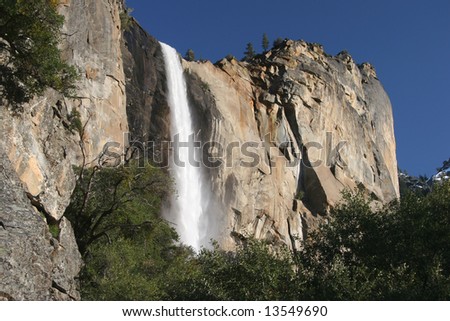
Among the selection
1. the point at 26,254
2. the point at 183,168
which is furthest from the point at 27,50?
the point at 183,168

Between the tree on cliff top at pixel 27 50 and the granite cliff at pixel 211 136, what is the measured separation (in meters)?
0.79

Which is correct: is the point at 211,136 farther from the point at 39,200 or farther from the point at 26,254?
the point at 26,254

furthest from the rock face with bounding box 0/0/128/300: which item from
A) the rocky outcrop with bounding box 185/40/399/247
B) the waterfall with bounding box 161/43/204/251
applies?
the rocky outcrop with bounding box 185/40/399/247

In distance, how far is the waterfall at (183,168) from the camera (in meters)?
38.5

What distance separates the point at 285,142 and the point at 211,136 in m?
9.19

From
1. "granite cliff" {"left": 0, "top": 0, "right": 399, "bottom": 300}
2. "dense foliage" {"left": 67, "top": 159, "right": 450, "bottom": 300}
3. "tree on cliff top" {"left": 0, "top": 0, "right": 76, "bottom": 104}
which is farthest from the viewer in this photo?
"tree on cliff top" {"left": 0, "top": 0, "right": 76, "bottom": 104}

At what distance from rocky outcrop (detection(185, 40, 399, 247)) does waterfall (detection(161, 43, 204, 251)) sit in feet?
5.11

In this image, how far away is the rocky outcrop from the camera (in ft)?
137

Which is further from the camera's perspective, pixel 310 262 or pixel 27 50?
pixel 27 50

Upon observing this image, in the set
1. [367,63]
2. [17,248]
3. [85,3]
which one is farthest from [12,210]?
[367,63]

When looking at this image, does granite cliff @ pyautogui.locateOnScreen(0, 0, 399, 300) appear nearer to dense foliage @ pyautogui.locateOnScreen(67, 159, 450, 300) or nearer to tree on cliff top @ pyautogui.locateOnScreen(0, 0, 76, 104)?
tree on cliff top @ pyautogui.locateOnScreen(0, 0, 76, 104)

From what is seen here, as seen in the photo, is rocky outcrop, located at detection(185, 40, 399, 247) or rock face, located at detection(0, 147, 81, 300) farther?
rocky outcrop, located at detection(185, 40, 399, 247)

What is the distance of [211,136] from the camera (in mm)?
41688
